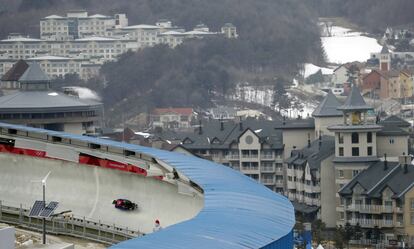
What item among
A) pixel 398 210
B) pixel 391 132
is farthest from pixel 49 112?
pixel 398 210

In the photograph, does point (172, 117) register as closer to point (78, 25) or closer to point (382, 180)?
point (78, 25)

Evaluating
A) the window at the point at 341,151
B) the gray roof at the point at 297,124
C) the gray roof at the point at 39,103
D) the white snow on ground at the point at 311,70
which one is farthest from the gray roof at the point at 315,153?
the white snow on ground at the point at 311,70

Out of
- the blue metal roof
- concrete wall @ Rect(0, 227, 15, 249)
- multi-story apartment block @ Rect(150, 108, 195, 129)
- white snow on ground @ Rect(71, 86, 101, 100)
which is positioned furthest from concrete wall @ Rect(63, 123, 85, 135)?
white snow on ground @ Rect(71, 86, 101, 100)

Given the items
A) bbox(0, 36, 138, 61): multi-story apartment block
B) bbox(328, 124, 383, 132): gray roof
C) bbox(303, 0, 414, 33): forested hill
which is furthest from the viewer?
bbox(303, 0, 414, 33): forested hill

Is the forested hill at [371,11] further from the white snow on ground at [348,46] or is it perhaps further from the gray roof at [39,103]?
the gray roof at [39,103]

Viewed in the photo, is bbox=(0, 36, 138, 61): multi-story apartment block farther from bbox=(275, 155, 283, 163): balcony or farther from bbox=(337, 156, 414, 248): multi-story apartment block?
bbox=(337, 156, 414, 248): multi-story apartment block

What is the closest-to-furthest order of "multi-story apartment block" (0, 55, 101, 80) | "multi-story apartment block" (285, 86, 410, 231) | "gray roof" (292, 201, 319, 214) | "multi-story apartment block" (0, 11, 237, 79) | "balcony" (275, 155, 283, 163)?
"multi-story apartment block" (285, 86, 410, 231)
"gray roof" (292, 201, 319, 214)
"balcony" (275, 155, 283, 163)
"multi-story apartment block" (0, 55, 101, 80)
"multi-story apartment block" (0, 11, 237, 79)
